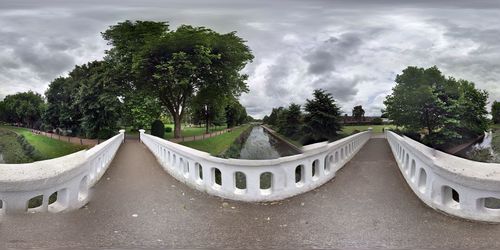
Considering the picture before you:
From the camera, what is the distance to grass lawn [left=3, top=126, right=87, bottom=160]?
8.73 m

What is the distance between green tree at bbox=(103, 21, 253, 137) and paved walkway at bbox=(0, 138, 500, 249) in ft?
31.2

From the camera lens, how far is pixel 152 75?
15.2 meters

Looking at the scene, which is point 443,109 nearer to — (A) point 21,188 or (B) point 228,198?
(B) point 228,198

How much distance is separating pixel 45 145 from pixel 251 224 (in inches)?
316

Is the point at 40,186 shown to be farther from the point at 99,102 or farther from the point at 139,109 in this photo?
the point at 139,109

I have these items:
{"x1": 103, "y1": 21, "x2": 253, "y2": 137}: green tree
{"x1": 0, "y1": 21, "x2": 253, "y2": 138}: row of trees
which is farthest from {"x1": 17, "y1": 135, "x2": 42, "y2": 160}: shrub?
{"x1": 103, "y1": 21, "x2": 253, "y2": 137}: green tree

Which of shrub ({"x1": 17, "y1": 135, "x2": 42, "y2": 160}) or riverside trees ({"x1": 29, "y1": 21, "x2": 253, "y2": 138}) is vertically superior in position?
riverside trees ({"x1": 29, "y1": 21, "x2": 253, "y2": 138})

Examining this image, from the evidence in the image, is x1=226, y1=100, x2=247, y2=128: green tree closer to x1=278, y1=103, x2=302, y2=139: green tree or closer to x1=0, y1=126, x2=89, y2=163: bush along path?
x1=278, y1=103, x2=302, y2=139: green tree

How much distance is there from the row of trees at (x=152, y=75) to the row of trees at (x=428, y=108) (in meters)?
7.07

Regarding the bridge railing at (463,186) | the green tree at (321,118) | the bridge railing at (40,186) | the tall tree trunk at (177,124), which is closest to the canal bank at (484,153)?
the green tree at (321,118)

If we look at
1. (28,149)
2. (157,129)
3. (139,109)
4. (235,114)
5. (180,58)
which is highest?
(180,58)

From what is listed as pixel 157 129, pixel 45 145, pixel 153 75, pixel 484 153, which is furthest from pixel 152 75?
pixel 484 153

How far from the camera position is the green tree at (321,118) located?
35.9ft

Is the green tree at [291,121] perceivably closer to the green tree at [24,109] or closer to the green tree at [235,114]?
the green tree at [235,114]
